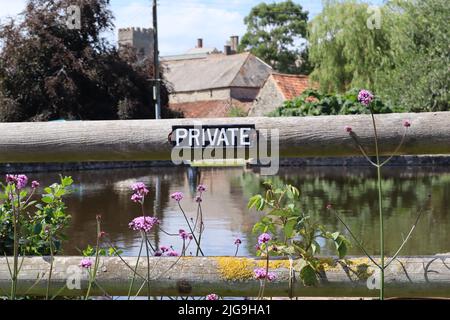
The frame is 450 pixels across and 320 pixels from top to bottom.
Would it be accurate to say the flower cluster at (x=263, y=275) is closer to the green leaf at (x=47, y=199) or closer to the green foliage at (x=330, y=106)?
the green leaf at (x=47, y=199)

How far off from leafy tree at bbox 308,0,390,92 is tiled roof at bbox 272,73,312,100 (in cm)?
774

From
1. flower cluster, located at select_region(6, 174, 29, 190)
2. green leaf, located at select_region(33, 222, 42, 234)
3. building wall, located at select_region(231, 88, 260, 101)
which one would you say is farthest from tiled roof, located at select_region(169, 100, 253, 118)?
flower cluster, located at select_region(6, 174, 29, 190)

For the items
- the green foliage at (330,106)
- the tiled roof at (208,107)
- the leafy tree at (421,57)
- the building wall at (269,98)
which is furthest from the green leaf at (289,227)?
the tiled roof at (208,107)

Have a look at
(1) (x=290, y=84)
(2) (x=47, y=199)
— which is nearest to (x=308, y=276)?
(2) (x=47, y=199)

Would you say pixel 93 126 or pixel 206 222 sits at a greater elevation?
pixel 93 126

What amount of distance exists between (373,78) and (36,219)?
3146 centimetres

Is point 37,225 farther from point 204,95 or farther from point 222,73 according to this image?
point 222,73

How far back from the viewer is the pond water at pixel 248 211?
28.5 feet

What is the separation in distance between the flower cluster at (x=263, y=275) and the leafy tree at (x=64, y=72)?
101 ft

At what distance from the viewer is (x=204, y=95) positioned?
64.0 m

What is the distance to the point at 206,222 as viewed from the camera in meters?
11.2
